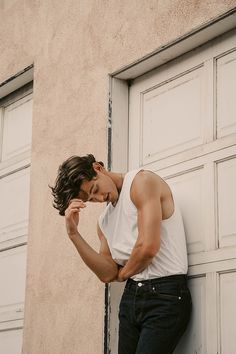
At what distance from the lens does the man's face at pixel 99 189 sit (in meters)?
4.75

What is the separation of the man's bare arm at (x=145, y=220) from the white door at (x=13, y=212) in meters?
2.03

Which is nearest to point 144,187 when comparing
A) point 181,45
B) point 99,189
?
point 99,189

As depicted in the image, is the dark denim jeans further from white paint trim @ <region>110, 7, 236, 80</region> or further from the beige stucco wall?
white paint trim @ <region>110, 7, 236, 80</region>

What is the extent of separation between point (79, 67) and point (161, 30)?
0.94 metres

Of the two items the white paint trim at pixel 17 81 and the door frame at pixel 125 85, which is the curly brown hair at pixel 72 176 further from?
the white paint trim at pixel 17 81

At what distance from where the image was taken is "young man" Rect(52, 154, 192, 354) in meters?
4.58

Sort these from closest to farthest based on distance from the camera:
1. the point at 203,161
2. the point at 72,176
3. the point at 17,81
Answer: the point at 72,176
the point at 203,161
the point at 17,81

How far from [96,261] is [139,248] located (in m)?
0.44

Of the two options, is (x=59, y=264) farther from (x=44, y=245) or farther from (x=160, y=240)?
(x=160, y=240)

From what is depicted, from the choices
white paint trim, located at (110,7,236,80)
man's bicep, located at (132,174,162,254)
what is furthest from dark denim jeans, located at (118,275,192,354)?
white paint trim, located at (110,7,236,80)

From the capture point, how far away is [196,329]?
4824mm

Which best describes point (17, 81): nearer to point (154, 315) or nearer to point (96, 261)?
point (96, 261)

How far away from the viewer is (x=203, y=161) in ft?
16.6

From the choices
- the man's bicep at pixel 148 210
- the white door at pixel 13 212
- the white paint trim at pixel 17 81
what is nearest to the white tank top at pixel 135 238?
the man's bicep at pixel 148 210
